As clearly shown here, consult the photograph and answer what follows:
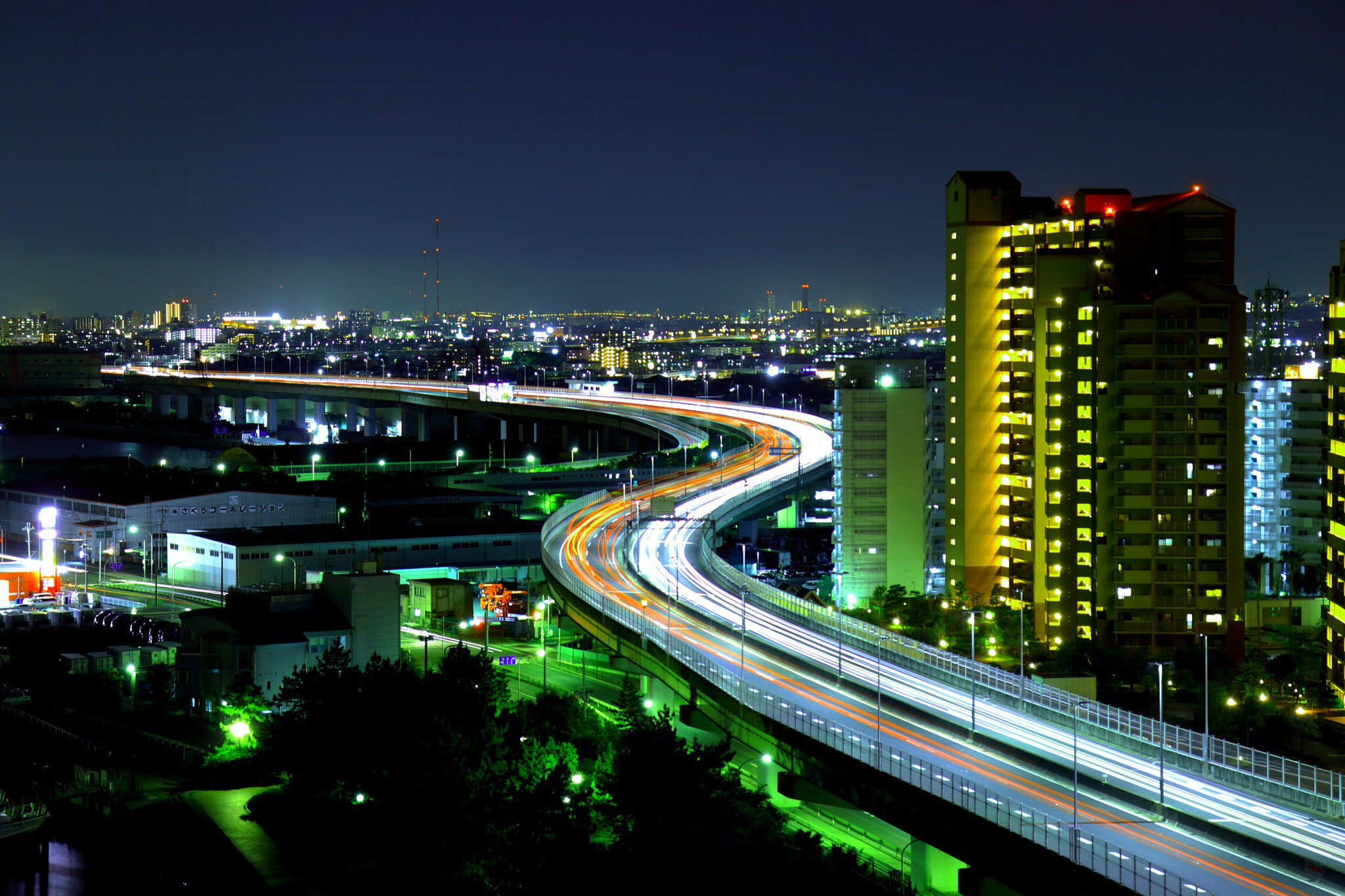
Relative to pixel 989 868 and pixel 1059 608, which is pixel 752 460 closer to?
pixel 1059 608

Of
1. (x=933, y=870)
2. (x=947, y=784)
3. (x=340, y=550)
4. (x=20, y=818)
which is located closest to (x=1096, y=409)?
(x=933, y=870)

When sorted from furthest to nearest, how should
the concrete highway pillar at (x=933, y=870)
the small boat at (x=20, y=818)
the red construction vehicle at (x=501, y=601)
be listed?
the red construction vehicle at (x=501, y=601)
the small boat at (x=20, y=818)
the concrete highway pillar at (x=933, y=870)

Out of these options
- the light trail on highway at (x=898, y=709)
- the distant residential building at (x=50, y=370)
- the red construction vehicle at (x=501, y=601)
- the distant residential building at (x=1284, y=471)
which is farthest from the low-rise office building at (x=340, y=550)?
the distant residential building at (x=50, y=370)

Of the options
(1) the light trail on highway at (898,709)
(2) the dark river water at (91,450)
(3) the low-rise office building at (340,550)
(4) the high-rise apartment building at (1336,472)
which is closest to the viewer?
(1) the light trail on highway at (898,709)

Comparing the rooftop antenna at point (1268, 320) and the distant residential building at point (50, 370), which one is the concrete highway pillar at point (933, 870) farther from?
the distant residential building at point (50, 370)

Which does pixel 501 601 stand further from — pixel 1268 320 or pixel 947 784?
pixel 1268 320

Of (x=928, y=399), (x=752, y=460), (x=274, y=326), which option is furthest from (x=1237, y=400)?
(x=274, y=326)

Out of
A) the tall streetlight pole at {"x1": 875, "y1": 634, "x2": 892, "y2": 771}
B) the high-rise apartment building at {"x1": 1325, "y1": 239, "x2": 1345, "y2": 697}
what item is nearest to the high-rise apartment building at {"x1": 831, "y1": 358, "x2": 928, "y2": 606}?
the high-rise apartment building at {"x1": 1325, "y1": 239, "x2": 1345, "y2": 697}

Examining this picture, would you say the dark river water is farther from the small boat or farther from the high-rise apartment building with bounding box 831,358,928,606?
the small boat
